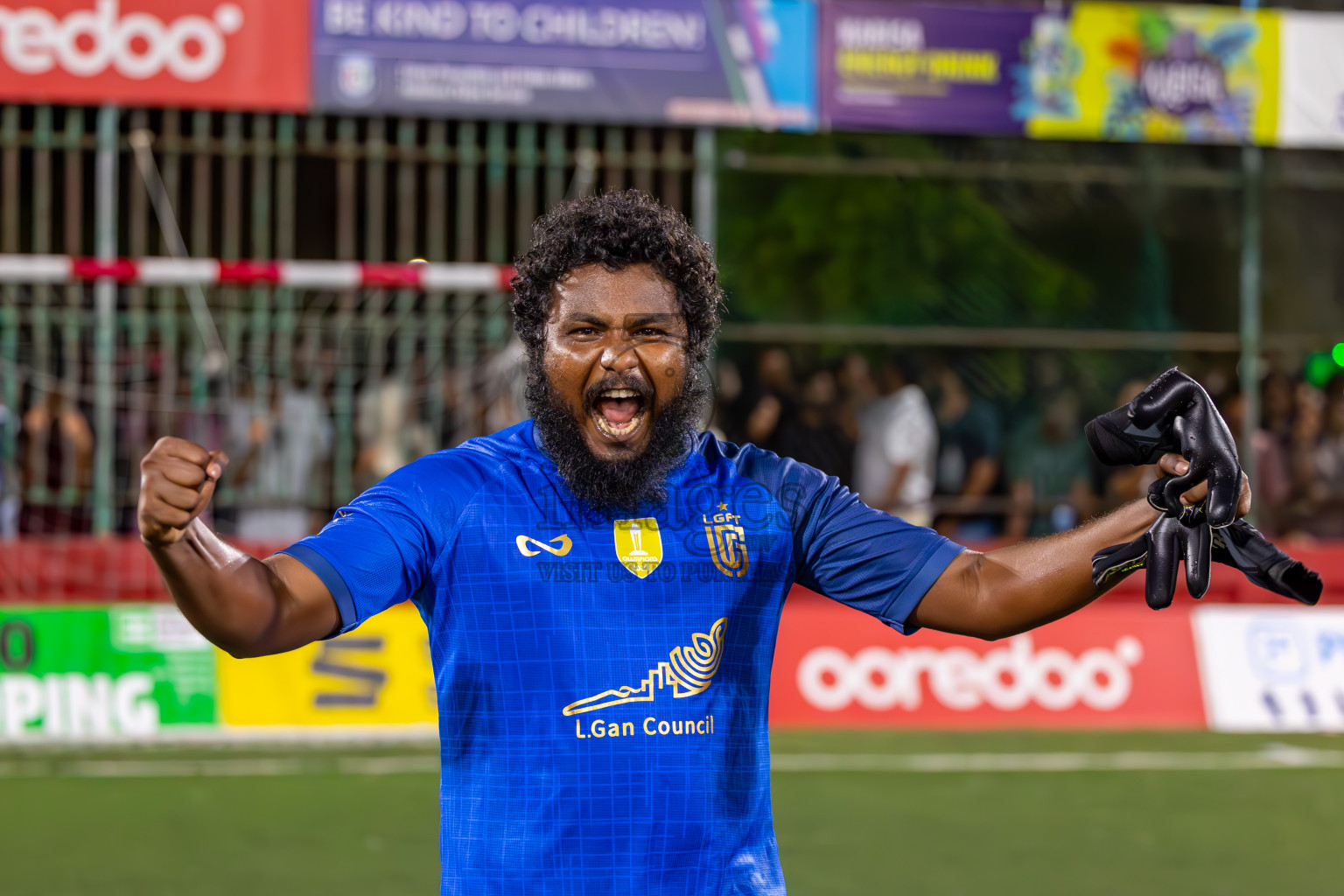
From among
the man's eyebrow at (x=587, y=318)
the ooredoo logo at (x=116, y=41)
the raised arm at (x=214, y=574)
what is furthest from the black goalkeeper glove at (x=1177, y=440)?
the ooredoo logo at (x=116, y=41)

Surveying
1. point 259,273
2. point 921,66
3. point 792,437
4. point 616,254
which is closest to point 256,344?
point 259,273

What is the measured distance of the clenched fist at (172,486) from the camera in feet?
7.48

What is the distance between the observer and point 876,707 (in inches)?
401

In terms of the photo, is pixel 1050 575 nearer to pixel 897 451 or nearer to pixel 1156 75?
pixel 897 451

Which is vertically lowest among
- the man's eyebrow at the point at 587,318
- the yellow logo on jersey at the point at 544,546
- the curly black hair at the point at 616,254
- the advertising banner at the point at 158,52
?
the yellow logo on jersey at the point at 544,546

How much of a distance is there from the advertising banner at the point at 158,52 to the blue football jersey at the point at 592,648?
832 centimetres

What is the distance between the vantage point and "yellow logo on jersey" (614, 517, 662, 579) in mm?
2770

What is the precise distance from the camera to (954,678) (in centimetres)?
1023

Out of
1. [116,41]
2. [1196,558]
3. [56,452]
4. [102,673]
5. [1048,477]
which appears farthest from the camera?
[1048,477]

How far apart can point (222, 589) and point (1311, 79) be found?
11.1 m

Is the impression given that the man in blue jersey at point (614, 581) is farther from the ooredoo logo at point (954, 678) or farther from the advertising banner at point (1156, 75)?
the advertising banner at point (1156, 75)

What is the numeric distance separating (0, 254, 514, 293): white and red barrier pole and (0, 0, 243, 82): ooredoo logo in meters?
1.24

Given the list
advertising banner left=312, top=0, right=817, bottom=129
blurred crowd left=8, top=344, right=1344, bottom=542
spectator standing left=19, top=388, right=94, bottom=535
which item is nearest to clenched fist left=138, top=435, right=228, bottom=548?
blurred crowd left=8, top=344, right=1344, bottom=542

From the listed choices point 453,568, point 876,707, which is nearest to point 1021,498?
point 876,707
